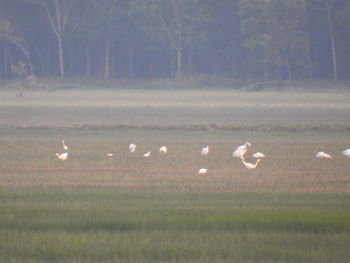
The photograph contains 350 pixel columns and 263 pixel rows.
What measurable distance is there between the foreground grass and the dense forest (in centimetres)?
6040

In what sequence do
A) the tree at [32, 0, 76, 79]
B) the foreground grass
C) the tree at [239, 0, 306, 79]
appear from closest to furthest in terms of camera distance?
the foreground grass, the tree at [239, 0, 306, 79], the tree at [32, 0, 76, 79]

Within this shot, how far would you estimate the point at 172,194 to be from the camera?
47.9 feet

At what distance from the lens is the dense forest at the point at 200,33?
246 feet

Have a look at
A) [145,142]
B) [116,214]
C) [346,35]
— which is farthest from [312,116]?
[346,35]

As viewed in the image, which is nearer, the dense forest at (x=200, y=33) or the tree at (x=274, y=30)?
the tree at (x=274, y=30)

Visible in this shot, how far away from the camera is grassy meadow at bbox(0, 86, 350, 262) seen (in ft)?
32.4

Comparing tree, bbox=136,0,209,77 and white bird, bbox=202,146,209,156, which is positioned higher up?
tree, bbox=136,0,209,77

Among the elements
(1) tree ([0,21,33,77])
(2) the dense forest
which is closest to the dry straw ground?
(2) the dense forest

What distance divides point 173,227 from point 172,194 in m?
3.37

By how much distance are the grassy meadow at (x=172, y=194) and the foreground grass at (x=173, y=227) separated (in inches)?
0.6

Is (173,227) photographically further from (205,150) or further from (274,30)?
(274,30)

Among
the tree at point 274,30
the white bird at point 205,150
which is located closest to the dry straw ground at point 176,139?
the white bird at point 205,150

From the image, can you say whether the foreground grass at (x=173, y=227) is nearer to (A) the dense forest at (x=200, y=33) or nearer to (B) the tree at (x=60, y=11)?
(A) the dense forest at (x=200, y=33)

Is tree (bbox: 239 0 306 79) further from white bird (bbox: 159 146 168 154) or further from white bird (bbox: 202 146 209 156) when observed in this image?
white bird (bbox: 202 146 209 156)
